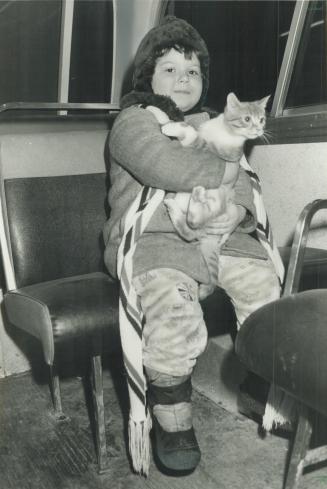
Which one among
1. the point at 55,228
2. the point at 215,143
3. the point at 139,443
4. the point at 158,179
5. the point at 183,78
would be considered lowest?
the point at 139,443

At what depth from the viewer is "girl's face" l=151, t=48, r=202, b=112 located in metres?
1.56

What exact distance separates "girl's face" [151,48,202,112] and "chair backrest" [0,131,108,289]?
0.56 meters

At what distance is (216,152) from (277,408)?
2.51 feet

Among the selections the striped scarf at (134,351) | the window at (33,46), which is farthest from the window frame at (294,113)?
the window at (33,46)

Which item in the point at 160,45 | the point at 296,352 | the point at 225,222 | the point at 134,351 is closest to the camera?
the point at 296,352

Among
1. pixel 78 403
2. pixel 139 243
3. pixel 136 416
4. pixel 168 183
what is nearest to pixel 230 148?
pixel 168 183

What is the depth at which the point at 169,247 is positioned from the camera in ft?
4.42

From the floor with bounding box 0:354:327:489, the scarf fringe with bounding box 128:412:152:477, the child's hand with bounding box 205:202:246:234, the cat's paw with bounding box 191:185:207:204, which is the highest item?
the cat's paw with bounding box 191:185:207:204

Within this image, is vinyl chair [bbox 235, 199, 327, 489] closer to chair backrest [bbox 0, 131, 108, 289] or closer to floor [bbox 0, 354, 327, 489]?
floor [bbox 0, 354, 327, 489]

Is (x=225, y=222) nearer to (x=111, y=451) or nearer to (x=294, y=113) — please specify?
(x=111, y=451)

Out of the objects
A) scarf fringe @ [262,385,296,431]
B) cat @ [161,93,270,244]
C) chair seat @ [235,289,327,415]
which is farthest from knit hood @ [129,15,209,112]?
scarf fringe @ [262,385,296,431]

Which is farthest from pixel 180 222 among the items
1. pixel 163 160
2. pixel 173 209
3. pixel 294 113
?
pixel 294 113

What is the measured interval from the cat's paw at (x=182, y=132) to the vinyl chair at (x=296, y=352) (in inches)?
20.3

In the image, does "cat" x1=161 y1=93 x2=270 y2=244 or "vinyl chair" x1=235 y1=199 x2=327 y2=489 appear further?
"cat" x1=161 y1=93 x2=270 y2=244
